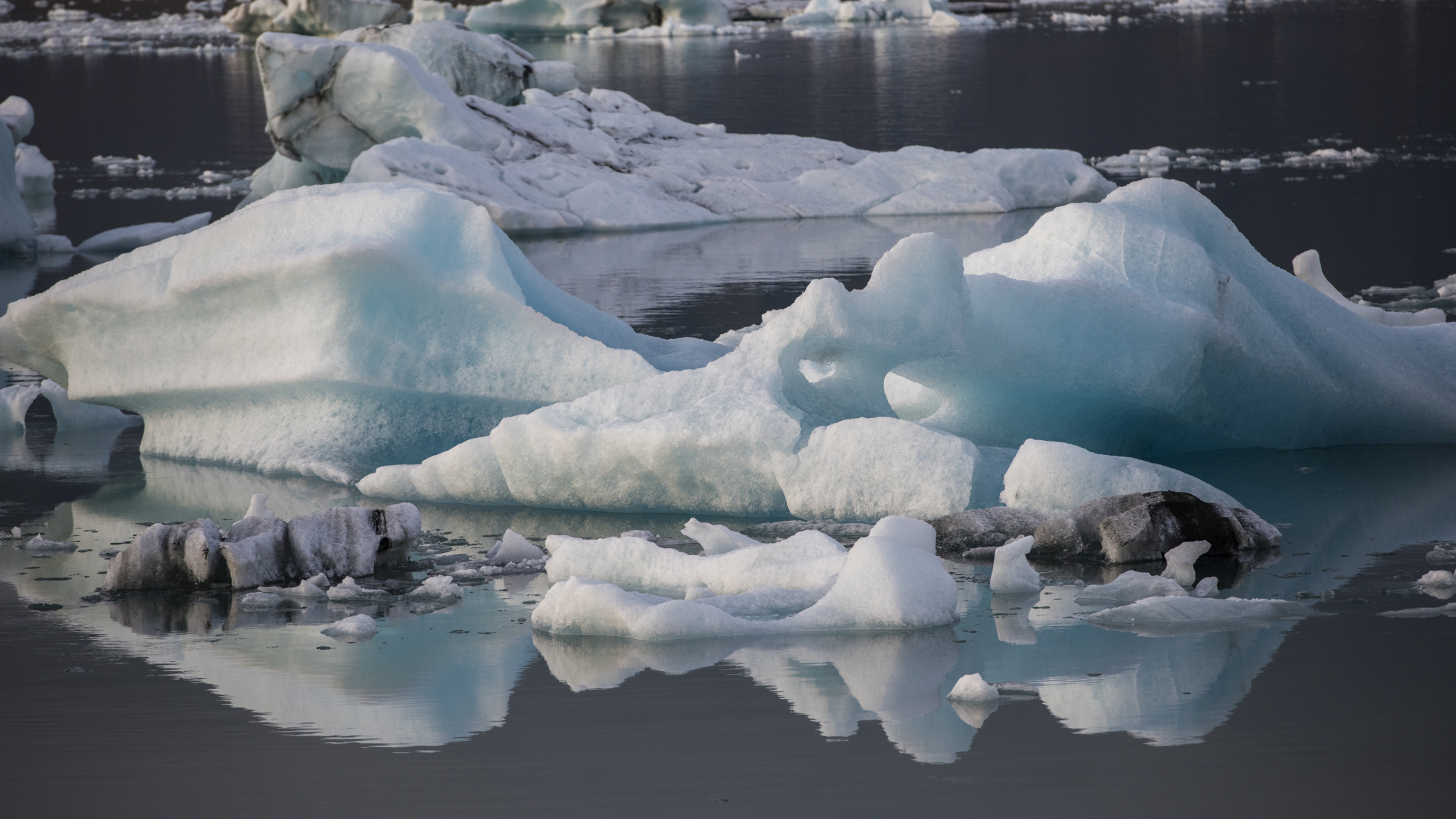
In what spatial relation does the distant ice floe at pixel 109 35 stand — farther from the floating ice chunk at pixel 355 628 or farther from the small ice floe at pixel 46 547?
the floating ice chunk at pixel 355 628

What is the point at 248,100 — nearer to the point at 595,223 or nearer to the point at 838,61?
the point at 838,61

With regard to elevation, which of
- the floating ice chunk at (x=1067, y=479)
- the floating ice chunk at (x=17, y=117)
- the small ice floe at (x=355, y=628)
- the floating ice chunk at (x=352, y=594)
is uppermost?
the floating ice chunk at (x=17, y=117)

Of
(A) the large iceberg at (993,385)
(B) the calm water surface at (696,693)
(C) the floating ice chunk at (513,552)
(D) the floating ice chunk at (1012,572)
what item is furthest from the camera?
Result: (A) the large iceberg at (993,385)

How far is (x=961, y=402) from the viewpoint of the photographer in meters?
5.95

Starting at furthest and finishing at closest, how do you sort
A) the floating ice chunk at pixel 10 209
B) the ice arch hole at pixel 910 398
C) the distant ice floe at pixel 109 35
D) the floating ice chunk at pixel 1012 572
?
the distant ice floe at pixel 109 35 → the floating ice chunk at pixel 10 209 → the ice arch hole at pixel 910 398 → the floating ice chunk at pixel 1012 572

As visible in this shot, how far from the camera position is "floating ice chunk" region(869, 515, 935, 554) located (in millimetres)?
4184

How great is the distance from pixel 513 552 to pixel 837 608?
1239 mm

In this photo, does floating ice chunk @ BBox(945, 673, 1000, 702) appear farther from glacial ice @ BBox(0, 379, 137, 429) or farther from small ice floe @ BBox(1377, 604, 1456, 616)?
glacial ice @ BBox(0, 379, 137, 429)

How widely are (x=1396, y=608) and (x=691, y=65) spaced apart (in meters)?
24.8

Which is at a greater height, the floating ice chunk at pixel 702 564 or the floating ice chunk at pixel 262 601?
the floating ice chunk at pixel 702 564

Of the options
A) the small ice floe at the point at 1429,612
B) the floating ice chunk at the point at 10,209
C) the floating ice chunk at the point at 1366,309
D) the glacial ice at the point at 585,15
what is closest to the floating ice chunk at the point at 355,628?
the small ice floe at the point at 1429,612

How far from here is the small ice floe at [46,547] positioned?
5.31 metres

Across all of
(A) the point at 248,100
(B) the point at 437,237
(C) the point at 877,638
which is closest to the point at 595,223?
(B) the point at 437,237

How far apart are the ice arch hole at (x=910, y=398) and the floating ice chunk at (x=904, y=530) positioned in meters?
1.78
